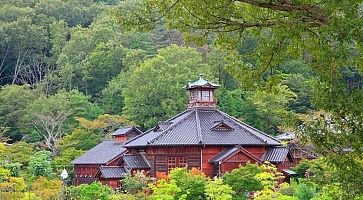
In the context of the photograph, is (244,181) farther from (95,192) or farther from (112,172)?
(112,172)

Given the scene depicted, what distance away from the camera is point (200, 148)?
965 inches

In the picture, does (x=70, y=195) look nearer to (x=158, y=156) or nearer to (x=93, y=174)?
(x=158, y=156)

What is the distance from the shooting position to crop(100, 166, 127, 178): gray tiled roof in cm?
2577

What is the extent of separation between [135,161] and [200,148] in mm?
3089

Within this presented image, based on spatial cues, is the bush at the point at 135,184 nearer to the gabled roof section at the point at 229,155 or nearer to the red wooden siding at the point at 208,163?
the red wooden siding at the point at 208,163

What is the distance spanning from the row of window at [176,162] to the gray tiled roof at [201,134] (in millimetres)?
855

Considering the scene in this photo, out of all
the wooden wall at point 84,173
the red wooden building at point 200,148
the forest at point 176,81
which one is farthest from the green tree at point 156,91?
the red wooden building at point 200,148

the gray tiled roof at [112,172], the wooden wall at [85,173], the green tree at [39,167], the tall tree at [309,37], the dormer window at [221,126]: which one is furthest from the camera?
the wooden wall at [85,173]

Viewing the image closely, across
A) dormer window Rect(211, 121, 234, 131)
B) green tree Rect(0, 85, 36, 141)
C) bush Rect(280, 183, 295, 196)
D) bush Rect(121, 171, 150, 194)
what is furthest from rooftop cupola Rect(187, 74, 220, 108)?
green tree Rect(0, 85, 36, 141)

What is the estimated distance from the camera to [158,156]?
25125 mm

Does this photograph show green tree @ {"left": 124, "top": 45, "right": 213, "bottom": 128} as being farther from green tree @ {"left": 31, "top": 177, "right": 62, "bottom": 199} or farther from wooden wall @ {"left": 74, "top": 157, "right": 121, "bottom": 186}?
green tree @ {"left": 31, "top": 177, "right": 62, "bottom": 199}

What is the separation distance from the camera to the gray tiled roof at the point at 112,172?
25.8 m

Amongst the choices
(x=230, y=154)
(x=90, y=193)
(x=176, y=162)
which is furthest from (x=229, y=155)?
(x=90, y=193)

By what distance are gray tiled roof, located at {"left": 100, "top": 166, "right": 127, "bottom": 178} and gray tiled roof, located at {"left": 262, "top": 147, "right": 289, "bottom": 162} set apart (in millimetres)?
5915
